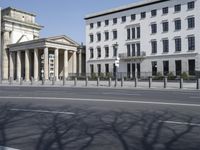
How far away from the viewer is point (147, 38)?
168 feet

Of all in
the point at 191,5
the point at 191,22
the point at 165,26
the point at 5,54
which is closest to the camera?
the point at 191,5

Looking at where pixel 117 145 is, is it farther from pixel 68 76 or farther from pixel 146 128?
pixel 68 76

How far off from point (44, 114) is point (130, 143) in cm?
468

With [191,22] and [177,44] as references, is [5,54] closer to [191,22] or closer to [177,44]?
[177,44]

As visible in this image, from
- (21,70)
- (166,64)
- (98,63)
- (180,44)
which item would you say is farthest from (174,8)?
(21,70)

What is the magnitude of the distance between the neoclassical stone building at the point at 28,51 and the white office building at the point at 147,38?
448 cm

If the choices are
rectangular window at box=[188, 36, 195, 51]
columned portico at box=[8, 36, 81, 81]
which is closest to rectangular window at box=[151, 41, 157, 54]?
rectangular window at box=[188, 36, 195, 51]

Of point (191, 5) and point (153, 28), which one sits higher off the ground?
point (191, 5)

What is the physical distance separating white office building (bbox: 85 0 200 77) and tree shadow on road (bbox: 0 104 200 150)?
33277 millimetres

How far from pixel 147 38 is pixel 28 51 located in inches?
1006

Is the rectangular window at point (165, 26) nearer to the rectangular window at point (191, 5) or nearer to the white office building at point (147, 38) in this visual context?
the white office building at point (147, 38)

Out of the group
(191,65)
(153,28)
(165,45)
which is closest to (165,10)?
(153,28)

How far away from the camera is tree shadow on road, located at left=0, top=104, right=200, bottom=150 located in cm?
561

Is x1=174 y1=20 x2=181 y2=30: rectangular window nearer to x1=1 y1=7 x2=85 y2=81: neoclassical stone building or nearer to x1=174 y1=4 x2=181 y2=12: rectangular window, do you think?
x1=174 y1=4 x2=181 y2=12: rectangular window
